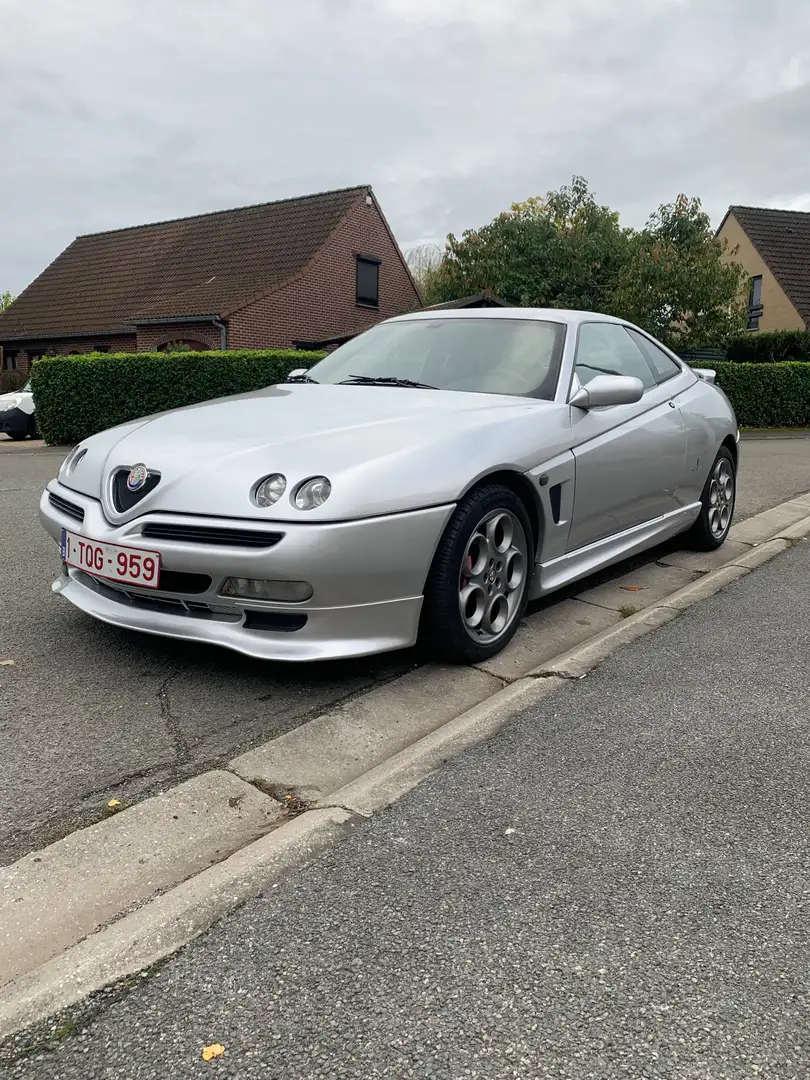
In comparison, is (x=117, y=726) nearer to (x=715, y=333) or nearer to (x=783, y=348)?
(x=715, y=333)

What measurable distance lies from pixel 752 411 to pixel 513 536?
53.5 ft

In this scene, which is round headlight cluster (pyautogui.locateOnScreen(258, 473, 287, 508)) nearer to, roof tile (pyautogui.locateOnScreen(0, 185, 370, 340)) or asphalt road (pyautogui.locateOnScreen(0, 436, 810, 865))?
asphalt road (pyautogui.locateOnScreen(0, 436, 810, 865))

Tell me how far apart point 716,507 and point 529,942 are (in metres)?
4.28

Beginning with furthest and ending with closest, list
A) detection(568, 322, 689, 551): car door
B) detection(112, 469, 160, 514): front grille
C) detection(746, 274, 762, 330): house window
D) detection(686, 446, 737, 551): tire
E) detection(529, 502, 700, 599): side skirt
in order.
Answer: detection(746, 274, 762, 330): house window, detection(686, 446, 737, 551): tire, detection(568, 322, 689, 551): car door, detection(529, 502, 700, 599): side skirt, detection(112, 469, 160, 514): front grille

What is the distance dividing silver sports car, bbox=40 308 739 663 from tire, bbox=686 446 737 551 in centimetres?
107

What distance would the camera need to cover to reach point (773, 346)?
2469 centimetres

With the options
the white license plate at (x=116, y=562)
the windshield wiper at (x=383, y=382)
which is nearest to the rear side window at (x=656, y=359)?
the windshield wiper at (x=383, y=382)

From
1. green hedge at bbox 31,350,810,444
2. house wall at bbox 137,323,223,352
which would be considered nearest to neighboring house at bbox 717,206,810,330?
house wall at bbox 137,323,223,352

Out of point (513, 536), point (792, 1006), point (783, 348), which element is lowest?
point (792, 1006)

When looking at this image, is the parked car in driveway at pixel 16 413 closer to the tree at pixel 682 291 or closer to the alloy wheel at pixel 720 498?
the tree at pixel 682 291

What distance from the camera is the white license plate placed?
3.05 metres

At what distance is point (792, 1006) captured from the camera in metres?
1.70

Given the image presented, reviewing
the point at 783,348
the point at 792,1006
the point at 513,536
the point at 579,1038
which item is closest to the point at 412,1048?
the point at 579,1038

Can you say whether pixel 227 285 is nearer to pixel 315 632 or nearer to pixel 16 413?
pixel 16 413
